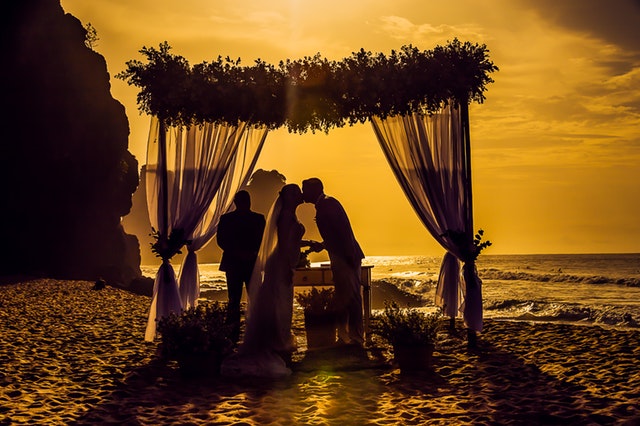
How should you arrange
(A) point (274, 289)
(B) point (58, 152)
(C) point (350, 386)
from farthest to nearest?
(B) point (58, 152)
(A) point (274, 289)
(C) point (350, 386)

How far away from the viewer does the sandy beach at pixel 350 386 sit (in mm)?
6758

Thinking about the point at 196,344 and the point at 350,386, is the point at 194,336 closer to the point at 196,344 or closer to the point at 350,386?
the point at 196,344

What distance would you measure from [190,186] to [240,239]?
48.9 inches

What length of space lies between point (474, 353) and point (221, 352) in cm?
382

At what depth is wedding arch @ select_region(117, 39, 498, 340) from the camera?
1035cm

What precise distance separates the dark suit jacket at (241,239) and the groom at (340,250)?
2.91 ft

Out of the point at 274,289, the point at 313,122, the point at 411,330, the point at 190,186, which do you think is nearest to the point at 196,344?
the point at 274,289

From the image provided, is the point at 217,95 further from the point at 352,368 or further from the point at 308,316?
the point at 352,368

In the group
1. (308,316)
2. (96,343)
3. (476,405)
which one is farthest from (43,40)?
(476,405)

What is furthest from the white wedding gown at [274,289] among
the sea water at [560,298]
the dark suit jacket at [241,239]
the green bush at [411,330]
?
the sea water at [560,298]

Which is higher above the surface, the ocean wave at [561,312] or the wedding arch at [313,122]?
the wedding arch at [313,122]

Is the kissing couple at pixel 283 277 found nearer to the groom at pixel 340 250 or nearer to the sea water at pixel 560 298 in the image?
the groom at pixel 340 250

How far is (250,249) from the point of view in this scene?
34.2 ft

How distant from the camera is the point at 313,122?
11.0 meters
